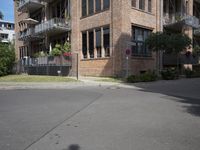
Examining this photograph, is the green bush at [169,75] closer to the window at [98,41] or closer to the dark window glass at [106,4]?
the window at [98,41]

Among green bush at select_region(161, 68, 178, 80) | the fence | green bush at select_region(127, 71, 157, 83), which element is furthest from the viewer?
the fence

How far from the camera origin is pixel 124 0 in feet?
77.5

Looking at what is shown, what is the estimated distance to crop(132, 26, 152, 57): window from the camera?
82.5 feet

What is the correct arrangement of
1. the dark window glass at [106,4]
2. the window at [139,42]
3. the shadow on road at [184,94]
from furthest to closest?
the window at [139,42], the dark window glass at [106,4], the shadow on road at [184,94]

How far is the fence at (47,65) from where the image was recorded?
89.6 ft

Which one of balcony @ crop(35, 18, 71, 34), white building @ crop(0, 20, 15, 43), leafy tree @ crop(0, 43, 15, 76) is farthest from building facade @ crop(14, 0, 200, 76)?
white building @ crop(0, 20, 15, 43)

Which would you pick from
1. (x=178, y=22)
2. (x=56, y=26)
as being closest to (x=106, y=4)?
(x=56, y=26)

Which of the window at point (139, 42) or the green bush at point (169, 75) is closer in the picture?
the green bush at point (169, 75)

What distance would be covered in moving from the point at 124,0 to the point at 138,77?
23.9 ft

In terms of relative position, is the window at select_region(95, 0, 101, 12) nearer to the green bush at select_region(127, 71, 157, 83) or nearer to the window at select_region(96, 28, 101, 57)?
the window at select_region(96, 28, 101, 57)

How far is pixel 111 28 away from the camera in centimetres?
2445

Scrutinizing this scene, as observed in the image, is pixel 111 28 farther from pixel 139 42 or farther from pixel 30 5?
pixel 30 5

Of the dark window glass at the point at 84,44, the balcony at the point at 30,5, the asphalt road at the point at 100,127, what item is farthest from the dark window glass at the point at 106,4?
the asphalt road at the point at 100,127

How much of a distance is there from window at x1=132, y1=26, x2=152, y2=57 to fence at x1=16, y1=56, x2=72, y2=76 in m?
6.58
